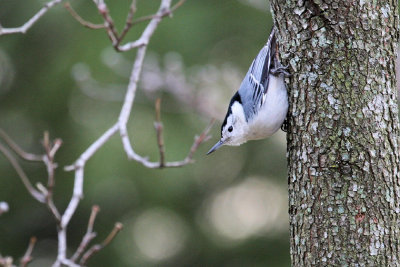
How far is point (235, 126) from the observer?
303 centimetres

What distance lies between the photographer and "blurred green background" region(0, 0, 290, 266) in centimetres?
429

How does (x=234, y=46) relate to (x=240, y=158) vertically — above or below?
above

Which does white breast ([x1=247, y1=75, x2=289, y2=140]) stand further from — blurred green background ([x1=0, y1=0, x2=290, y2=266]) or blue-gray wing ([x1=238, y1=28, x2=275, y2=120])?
blurred green background ([x1=0, y1=0, x2=290, y2=266])

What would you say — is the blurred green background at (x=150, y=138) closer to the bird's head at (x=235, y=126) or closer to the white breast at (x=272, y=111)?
the bird's head at (x=235, y=126)

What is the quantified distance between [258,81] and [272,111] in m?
0.32

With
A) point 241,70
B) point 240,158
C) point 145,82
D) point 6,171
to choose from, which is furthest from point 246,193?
point 6,171

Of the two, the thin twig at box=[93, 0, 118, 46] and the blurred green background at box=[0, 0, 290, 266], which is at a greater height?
the thin twig at box=[93, 0, 118, 46]

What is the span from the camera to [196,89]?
4.14 meters

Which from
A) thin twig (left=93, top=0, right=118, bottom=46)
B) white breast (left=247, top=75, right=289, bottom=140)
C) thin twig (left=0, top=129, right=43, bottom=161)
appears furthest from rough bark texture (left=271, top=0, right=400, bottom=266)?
thin twig (left=0, top=129, right=43, bottom=161)

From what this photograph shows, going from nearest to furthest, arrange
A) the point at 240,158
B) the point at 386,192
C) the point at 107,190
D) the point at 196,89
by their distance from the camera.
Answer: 1. the point at 386,192
2. the point at 196,89
3. the point at 107,190
4. the point at 240,158

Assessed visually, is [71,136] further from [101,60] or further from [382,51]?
[382,51]

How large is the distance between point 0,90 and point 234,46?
1.93 metres

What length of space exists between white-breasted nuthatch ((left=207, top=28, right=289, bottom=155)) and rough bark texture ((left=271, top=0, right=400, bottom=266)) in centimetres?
23

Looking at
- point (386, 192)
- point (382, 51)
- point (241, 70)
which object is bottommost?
point (241, 70)
